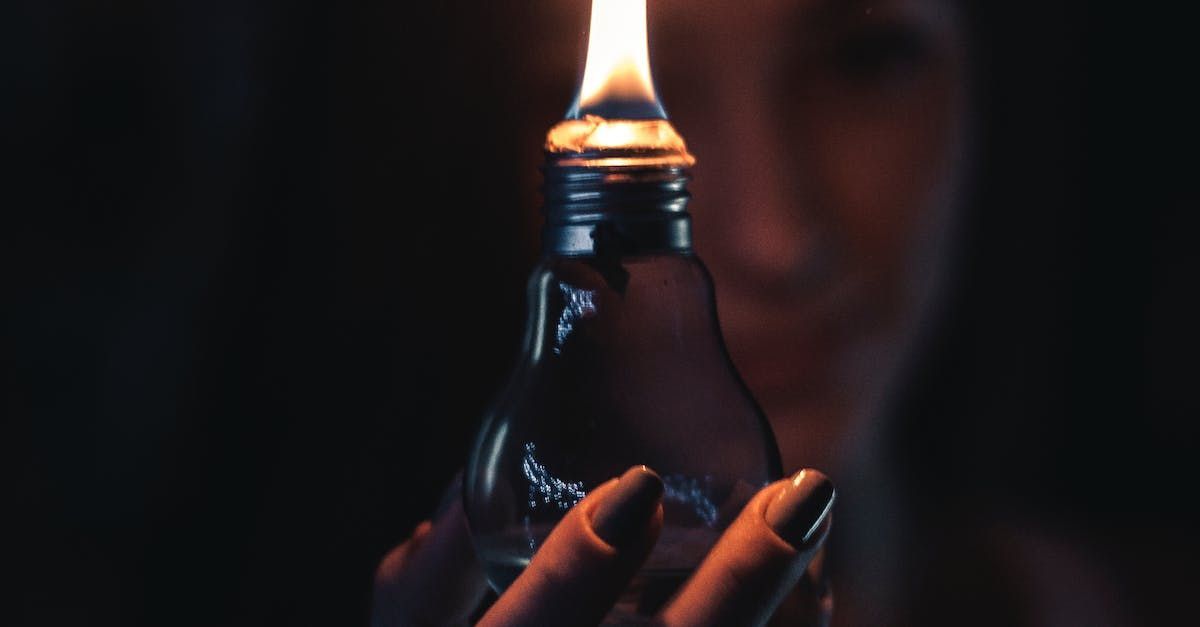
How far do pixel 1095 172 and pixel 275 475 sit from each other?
→ 1.10 metres

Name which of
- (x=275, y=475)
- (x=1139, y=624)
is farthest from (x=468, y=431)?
(x=1139, y=624)

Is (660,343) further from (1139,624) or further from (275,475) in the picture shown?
(1139,624)

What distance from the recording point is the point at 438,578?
75 cm

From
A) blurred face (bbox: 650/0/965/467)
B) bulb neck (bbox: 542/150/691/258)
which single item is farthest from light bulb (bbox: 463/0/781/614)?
blurred face (bbox: 650/0/965/467)

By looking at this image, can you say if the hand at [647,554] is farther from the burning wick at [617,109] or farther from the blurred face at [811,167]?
the blurred face at [811,167]

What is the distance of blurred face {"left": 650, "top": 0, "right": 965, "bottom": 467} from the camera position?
3.86ft

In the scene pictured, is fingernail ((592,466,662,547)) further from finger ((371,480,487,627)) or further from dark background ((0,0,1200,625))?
dark background ((0,0,1200,625))

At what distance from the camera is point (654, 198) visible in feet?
1.67

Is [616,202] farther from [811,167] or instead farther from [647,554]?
[811,167]

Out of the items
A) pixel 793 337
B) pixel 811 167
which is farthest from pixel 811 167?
pixel 793 337

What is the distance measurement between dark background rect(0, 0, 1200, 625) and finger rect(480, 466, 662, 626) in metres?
0.89

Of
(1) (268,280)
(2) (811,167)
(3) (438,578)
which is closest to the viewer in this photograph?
(3) (438,578)

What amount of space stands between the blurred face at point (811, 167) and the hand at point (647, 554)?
0.68 meters

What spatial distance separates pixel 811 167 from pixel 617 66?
71 centimetres
